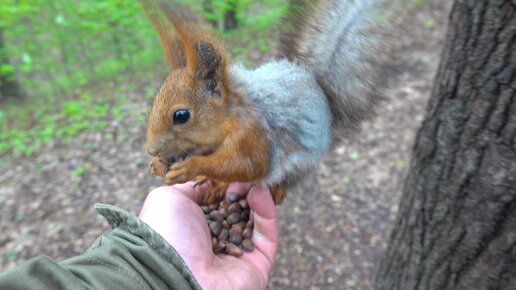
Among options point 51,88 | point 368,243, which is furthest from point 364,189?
point 51,88

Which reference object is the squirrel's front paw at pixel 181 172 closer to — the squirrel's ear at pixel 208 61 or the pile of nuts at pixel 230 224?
the squirrel's ear at pixel 208 61

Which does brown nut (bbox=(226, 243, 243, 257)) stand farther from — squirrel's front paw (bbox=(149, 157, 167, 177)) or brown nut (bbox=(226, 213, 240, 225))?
squirrel's front paw (bbox=(149, 157, 167, 177))

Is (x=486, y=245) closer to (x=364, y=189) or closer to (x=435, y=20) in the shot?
(x=364, y=189)

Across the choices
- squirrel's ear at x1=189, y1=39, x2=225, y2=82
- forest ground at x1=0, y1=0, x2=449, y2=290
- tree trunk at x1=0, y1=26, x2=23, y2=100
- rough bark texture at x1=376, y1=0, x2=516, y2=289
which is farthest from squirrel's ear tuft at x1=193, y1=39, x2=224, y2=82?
tree trunk at x1=0, y1=26, x2=23, y2=100

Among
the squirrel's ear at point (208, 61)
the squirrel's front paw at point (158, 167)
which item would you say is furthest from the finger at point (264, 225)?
the squirrel's ear at point (208, 61)

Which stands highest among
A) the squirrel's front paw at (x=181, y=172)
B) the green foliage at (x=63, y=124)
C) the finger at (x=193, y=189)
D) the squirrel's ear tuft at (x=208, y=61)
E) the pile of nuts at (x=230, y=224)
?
the squirrel's ear tuft at (x=208, y=61)

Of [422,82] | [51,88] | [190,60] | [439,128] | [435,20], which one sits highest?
[190,60]
